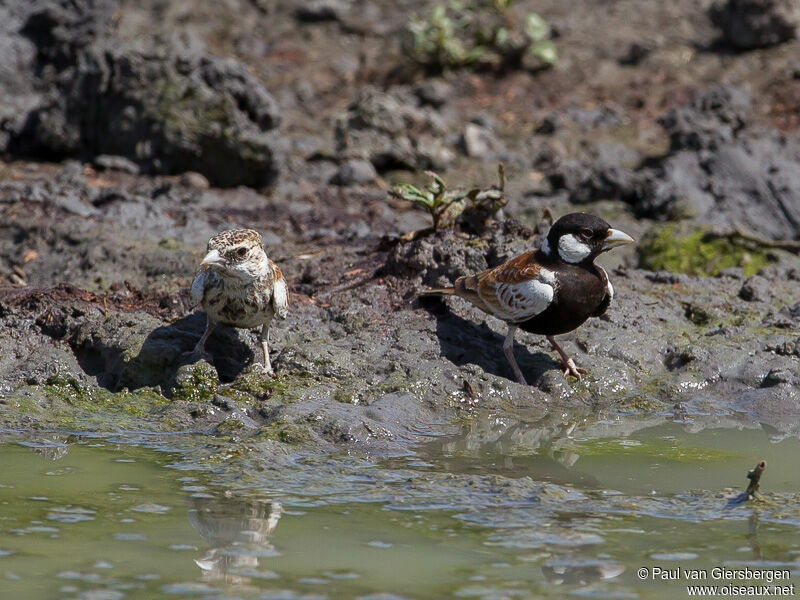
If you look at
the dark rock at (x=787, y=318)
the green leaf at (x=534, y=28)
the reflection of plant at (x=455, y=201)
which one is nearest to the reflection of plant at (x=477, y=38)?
the green leaf at (x=534, y=28)

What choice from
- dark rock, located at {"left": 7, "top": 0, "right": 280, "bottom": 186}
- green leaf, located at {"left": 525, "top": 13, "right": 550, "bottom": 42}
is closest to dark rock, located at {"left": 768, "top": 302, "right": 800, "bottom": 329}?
dark rock, located at {"left": 7, "top": 0, "right": 280, "bottom": 186}

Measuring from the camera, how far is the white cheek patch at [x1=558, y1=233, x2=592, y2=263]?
7.65 metres

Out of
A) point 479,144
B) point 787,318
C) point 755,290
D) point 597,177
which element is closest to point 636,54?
point 479,144

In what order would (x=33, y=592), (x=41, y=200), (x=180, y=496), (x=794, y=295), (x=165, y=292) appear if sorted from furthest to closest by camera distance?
(x=41, y=200) < (x=794, y=295) < (x=165, y=292) < (x=180, y=496) < (x=33, y=592)

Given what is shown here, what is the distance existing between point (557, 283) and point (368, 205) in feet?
17.5

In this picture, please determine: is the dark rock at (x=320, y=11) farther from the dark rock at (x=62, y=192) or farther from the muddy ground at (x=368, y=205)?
the dark rock at (x=62, y=192)

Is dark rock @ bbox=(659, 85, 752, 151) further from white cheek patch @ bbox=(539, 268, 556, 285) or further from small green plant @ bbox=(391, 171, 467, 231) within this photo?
white cheek patch @ bbox=(539, 268, 556, 285)

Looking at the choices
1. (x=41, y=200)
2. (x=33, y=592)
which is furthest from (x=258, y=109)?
(x=33, y=592)

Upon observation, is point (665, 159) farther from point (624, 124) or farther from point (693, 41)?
point (693, 41)

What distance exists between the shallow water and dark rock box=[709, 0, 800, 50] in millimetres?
11683

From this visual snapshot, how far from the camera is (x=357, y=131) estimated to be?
14242mm

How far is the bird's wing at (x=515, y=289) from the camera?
297 inches

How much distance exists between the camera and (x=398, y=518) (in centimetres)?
547

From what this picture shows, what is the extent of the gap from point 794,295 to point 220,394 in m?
5.14
